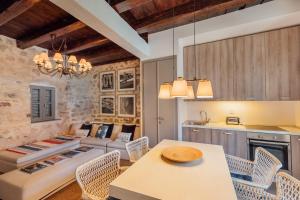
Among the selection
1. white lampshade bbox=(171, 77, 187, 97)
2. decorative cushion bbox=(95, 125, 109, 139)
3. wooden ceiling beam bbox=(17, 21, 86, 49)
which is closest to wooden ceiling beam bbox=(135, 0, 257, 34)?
wooden ceiling beam bbox=(17, 21, 86, 49)

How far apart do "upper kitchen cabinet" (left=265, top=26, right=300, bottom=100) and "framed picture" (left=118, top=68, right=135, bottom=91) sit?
3.31 meters

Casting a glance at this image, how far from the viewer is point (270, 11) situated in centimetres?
252

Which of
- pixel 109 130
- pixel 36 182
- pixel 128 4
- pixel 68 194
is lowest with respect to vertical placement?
pixel 68 194

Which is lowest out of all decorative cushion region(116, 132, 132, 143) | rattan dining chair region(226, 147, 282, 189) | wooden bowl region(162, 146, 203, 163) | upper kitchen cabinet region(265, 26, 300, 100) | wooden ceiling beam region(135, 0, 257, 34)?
decorative cushion region(116, 132, 132, 143)

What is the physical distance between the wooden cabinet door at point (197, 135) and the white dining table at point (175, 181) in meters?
1.41

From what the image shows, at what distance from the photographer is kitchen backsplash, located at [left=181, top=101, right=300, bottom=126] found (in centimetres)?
287

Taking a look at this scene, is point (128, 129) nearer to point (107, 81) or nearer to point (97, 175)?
point (107, 81)

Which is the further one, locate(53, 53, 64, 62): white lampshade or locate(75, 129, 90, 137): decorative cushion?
locate(75, 129, 90, 137): decorative cushion

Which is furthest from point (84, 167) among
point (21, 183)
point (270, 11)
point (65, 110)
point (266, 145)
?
point (65, 110)

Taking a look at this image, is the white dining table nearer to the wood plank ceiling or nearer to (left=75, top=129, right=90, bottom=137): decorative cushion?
the wood plank ceiling

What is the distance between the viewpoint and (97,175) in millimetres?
1677

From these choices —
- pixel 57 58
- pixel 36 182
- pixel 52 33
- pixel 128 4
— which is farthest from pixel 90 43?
pixel 36 182

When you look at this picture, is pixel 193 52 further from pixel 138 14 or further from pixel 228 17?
pixel 138 14

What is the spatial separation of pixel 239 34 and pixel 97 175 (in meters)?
3.40
